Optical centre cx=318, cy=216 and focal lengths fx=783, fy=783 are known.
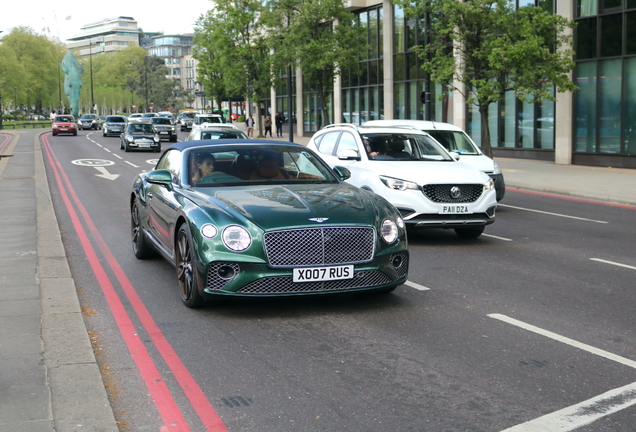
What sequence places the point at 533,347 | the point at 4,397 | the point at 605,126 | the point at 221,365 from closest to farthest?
the point at 4,397
the point at 221,365
the point at 533,347
the point at 605,126

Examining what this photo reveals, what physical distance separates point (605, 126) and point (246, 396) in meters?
24.2

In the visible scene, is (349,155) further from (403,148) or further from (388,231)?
(388,231)

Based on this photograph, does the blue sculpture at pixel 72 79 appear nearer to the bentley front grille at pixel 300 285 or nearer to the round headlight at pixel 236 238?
the round headlight at pixel 236 238

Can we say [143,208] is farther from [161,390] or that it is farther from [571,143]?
[571,143]

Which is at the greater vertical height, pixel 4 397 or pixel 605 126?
pixel 605 126

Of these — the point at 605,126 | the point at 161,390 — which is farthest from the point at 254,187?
the point at 605,126

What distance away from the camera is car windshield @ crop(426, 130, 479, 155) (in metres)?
16.3

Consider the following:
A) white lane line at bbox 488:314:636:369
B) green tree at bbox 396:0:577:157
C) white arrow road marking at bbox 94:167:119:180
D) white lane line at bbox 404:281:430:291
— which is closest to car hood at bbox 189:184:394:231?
white lane line at bbox 404:281:430:291

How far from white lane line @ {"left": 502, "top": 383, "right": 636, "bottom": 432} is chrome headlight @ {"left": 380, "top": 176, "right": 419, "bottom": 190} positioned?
20.3 ft

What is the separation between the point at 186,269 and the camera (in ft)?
23.5

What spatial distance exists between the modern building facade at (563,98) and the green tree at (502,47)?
1471 millimetres

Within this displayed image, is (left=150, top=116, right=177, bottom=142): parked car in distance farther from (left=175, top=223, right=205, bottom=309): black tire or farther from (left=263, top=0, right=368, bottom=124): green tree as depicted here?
(left=175, top=223, right=205, bottom=309): black tire

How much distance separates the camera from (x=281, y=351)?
575cm

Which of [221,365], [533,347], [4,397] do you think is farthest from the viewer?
[533,347]
